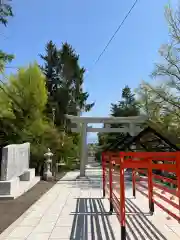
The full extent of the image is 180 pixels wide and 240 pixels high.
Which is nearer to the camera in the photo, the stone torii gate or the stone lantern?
the stone lantern

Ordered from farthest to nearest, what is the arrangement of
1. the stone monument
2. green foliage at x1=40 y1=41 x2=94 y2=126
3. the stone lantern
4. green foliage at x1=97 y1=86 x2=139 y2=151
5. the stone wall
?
green foliage at x1=97 y1=86 x2=139 y2=151, green foliage at x1=40 y1=41 x2=94 y2=126, the stone lantern, the stone wall, the stone monument

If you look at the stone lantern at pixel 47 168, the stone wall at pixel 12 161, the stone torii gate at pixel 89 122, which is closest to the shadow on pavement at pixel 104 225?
the stone wall at pixel 12 161

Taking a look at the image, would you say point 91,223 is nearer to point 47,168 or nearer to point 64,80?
point 47,168

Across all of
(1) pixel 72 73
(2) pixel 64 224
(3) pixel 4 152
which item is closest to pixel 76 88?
(1) pixel 72 73

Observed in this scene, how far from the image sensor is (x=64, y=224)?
4.60 m

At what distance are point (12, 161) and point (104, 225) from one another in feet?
13.7

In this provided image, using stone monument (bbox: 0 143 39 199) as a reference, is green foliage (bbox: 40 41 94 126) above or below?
above

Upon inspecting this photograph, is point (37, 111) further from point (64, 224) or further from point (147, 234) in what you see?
point (147, 234)

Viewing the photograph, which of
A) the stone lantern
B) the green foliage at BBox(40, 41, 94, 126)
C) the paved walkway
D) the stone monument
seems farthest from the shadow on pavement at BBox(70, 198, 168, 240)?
the green foliage at BBox(40, 41, 94, 126)

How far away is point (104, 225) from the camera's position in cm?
450

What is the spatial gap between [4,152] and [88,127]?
26.2ft

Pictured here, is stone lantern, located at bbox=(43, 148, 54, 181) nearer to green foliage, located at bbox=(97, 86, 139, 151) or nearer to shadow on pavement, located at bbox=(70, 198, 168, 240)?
shadow on pavement, located at bbox=(70, 198, 168, 240)

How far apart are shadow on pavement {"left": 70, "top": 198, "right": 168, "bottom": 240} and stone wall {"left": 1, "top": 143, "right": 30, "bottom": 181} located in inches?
95.2

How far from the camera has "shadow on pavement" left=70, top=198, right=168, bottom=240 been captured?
3885mm
